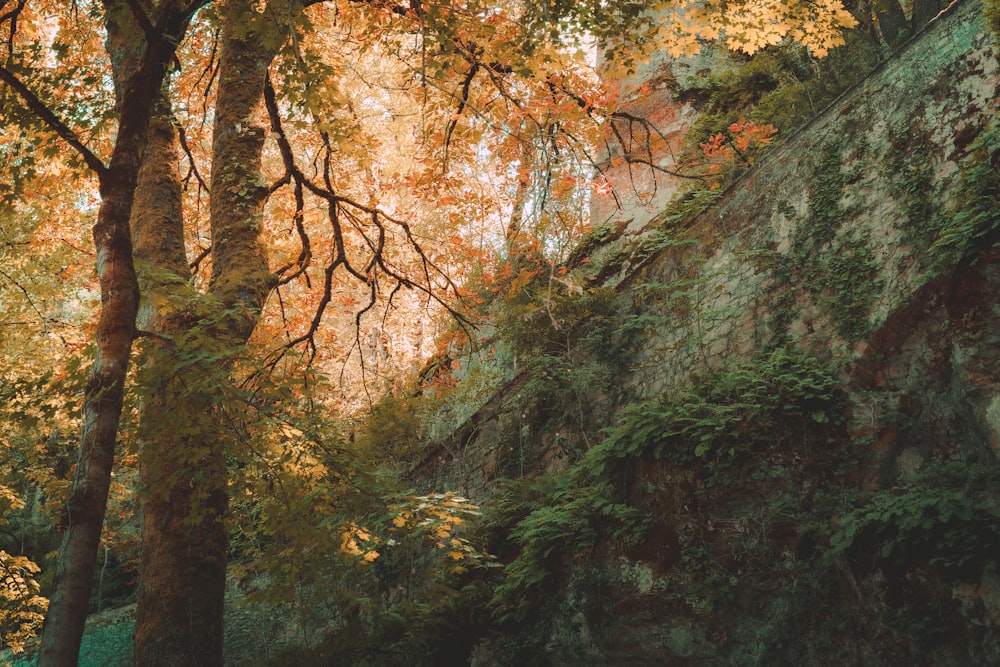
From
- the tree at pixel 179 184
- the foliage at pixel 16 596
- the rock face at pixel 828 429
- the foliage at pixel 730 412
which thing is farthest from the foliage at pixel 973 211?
the foliage at pixel 16 596

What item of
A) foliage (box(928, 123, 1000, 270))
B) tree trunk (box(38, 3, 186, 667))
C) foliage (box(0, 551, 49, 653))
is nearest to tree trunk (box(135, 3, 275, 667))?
tree trunk (box(38, 3, 186, 667))

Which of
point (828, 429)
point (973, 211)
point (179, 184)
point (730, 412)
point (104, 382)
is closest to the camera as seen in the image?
point (104, 382)

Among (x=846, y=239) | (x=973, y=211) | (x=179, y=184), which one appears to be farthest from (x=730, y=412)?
(x=179, y=184)

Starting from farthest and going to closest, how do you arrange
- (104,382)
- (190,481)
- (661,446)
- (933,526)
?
1. (661,446)
2. (190,481)
3. (933,526)
4. (104,382)

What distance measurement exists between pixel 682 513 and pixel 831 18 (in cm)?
500

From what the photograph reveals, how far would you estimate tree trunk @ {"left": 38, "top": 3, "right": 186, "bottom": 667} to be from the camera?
291 centimetres

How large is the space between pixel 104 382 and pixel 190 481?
221 centimetres

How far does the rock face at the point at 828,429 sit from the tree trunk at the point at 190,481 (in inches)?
128

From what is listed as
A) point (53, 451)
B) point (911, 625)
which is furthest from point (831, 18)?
point (53, 451)

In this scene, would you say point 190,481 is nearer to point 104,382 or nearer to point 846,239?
point 104,382

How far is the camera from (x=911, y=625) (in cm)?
467

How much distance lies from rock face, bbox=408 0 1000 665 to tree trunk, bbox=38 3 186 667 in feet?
15.5

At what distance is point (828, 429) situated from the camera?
597cm

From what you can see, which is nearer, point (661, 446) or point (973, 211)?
point (973, 211)
